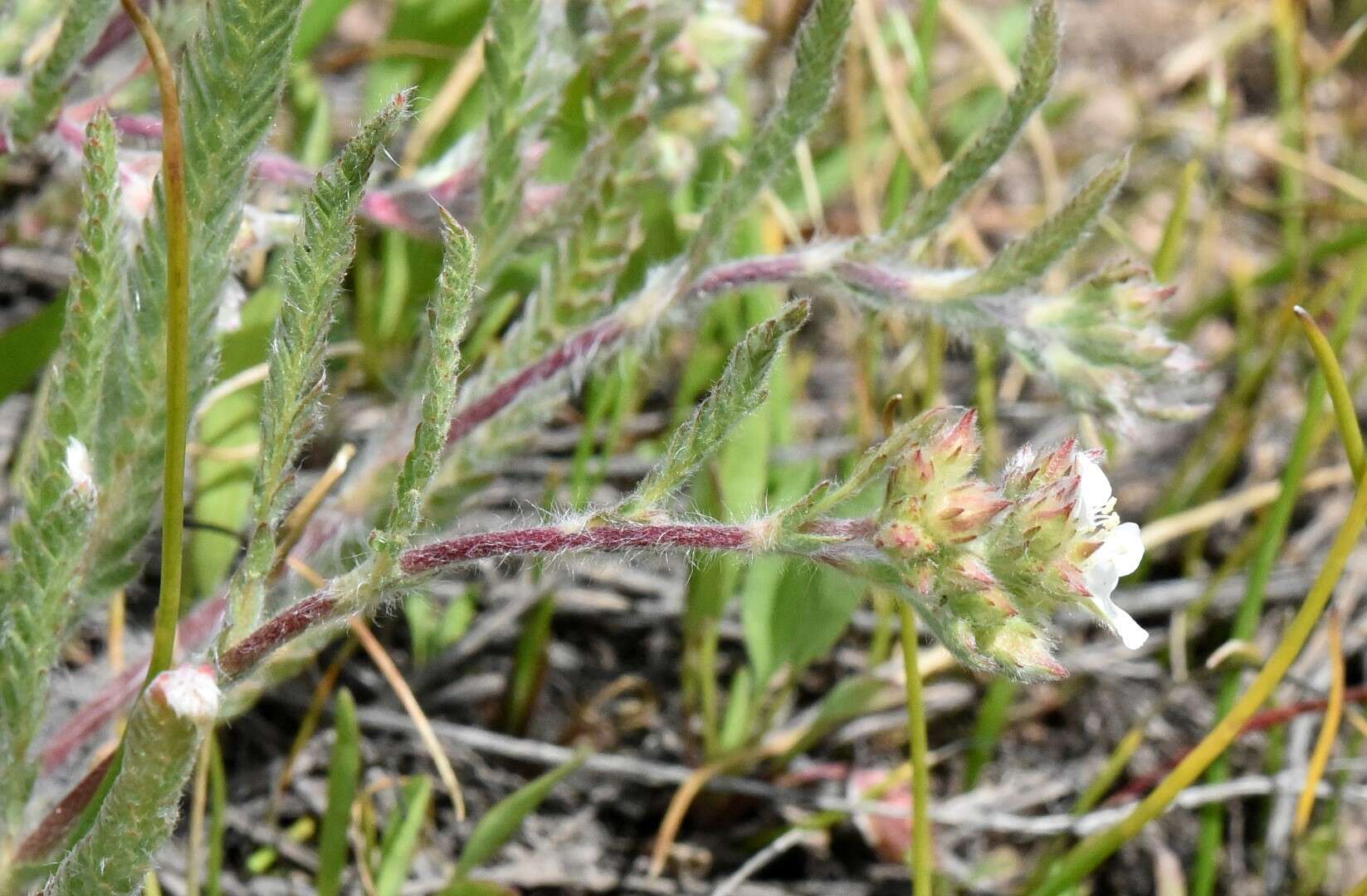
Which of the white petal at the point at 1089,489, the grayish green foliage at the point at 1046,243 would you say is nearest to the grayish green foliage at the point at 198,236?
the white petal at the point at 1089,489

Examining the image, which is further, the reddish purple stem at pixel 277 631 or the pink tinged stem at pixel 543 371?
the pink tinged stem at pixel 543 371

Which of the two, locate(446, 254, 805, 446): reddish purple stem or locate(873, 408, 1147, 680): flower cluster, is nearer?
locate(873, 408, 1147, 680): flower cluster

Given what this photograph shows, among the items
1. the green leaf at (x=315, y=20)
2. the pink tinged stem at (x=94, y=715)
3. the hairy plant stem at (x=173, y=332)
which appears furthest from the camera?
the green leaf at (x=315, y=20)

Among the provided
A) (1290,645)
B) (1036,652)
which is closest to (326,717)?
(1036,652)

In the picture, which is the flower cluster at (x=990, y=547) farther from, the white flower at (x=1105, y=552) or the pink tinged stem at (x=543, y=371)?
the pink tinged stem at (x=543, y=371)

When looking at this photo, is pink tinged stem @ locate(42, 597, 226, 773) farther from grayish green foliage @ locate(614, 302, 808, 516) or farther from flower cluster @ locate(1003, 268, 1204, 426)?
flower cluster @ locate(1003, 268, 1204, 426)

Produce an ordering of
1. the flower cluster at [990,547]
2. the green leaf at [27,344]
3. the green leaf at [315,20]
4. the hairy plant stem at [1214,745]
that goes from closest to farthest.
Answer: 1. the flower cluster at [990,547]
2. the hairy plant stem at [1214,745]
3. the green leaf at [27,344]
4. the green leaf at [315,20]

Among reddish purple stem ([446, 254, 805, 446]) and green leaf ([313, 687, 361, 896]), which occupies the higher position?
reddish purple stem ([446, 254, 805, 446])

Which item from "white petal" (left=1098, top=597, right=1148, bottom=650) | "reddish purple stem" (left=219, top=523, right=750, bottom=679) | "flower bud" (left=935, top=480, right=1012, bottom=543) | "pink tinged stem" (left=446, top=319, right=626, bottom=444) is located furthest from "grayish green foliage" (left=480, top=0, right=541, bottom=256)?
"white petal" (left=1098, top=597, right=1148, bottom=650)

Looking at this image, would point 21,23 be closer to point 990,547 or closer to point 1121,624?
point 990,547
